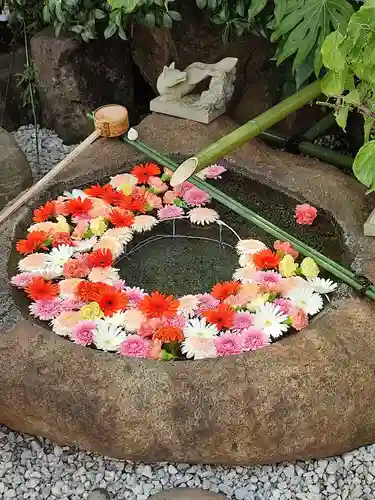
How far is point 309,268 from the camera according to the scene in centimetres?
324

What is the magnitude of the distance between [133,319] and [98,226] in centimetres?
64

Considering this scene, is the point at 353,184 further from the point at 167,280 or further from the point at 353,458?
the point at 353,458

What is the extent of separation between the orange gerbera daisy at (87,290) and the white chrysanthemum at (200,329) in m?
0.41

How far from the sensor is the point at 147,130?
13.3 feet

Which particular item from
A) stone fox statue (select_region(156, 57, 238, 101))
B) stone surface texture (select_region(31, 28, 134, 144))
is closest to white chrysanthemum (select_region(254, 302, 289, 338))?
stone fox statue (select_region(156, 57, 238, 101))

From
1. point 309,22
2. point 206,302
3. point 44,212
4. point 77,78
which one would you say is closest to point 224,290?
point 206,302

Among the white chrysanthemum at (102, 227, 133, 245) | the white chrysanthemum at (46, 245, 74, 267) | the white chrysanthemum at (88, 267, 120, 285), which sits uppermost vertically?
the white chrysanthemum at (46, 245, 74, 267)

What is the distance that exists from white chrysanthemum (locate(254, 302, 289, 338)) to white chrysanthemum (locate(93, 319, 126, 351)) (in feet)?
1.66

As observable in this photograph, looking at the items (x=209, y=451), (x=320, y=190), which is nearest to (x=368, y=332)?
(x=209, y=451)

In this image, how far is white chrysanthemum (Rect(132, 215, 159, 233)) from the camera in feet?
11.8

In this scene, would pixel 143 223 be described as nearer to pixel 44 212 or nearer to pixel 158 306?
pixel 44 212

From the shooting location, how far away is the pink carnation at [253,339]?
289 cm

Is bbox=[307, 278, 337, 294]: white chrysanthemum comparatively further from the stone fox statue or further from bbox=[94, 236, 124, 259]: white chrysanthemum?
the stone fox statue

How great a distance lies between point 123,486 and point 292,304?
3.02ft
